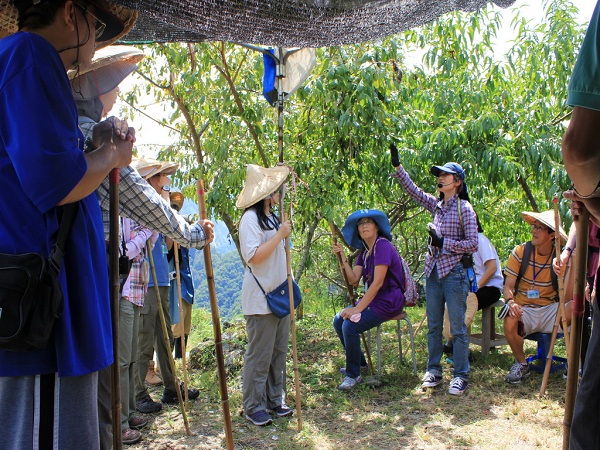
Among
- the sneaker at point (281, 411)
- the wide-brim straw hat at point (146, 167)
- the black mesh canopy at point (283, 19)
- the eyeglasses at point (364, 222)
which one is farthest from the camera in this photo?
the eyeglasses at point (364, 222)

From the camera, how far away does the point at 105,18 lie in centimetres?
214

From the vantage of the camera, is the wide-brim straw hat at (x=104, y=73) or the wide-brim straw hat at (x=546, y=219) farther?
the wide-brim straw hat at (x=546, y=219)

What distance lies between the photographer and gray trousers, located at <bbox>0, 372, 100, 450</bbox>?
164 centimetres

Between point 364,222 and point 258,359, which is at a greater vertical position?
point 364,222

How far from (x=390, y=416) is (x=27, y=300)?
403 centimetres

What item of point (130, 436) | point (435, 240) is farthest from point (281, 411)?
point (435, 240)

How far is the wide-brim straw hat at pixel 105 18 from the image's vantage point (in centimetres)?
208

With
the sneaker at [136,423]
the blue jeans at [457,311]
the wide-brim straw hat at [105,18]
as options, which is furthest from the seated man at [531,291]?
the wide-brim straw hat at [105,18]

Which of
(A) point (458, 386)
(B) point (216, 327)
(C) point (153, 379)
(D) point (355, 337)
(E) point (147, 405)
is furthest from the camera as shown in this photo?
(C) point (153, 379)

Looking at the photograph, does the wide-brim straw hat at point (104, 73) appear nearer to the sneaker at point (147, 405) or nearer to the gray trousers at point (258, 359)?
the gray trousers at point (258, 359)

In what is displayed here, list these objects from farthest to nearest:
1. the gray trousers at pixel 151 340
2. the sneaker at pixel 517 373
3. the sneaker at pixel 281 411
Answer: the sneaker at pixel 517 373 < the gray trousers at pixel 151 340 < the sneaker at pixel 281 411

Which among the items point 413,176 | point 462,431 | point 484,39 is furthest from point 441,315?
point 484,39

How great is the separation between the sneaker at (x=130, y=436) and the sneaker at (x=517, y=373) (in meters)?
3.61

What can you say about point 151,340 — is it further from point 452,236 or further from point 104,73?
point 104,73
